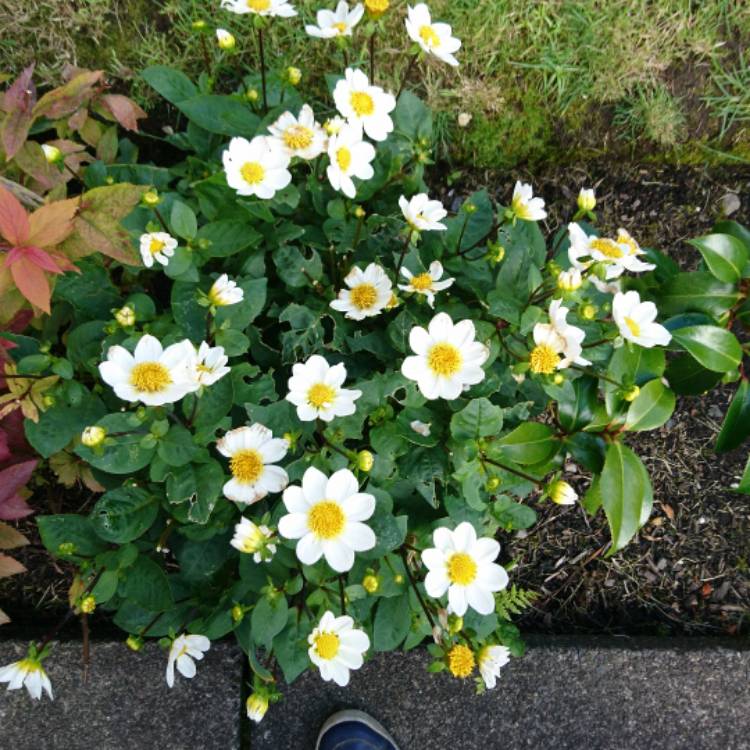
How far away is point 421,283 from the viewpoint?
1.38 metres

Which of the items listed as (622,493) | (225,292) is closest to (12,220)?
(225,292)

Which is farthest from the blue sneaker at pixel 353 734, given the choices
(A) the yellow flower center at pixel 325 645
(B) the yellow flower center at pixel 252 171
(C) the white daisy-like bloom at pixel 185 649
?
(B) the yellow flower center at pixel 252 171

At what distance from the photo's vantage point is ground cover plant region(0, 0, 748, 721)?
4.19 feet

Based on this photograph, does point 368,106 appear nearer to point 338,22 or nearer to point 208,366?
point 338,22

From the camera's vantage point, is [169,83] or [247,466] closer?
[247,466]

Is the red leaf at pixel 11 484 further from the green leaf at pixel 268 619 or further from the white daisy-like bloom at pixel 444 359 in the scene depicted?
the white daisy-like bloom at pixel 444 359

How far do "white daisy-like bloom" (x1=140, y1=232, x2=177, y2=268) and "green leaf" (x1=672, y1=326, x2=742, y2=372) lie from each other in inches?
39.7

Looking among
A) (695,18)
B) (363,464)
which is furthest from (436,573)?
(695,18)

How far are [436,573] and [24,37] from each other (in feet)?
6.09

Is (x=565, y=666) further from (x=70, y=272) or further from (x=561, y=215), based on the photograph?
(x=70, y=272)

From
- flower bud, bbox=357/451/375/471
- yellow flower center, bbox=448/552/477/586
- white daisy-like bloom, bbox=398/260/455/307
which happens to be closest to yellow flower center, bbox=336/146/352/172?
white daisy-like bloom, bbox=398/260/455/307

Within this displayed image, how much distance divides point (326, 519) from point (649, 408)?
2.20 feet

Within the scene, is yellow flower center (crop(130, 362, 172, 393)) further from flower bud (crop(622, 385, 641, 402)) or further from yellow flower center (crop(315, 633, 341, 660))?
flower bud (crop(622, 385, 641, 402))

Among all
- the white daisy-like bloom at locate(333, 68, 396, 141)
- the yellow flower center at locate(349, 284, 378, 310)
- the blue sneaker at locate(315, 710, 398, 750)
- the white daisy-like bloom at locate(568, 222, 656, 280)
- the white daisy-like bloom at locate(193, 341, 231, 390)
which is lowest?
the blue sneaker at locate(315, 710, 398, 750)
